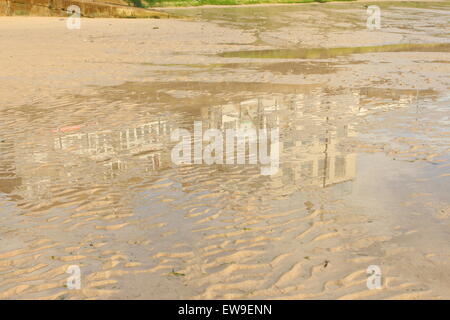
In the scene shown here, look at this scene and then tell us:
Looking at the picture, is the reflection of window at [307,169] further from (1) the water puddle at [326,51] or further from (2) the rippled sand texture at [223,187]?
(1) the water puddle at [326,51]

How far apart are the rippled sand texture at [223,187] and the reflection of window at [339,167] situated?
41 mm

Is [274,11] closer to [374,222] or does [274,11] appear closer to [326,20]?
[326,20]

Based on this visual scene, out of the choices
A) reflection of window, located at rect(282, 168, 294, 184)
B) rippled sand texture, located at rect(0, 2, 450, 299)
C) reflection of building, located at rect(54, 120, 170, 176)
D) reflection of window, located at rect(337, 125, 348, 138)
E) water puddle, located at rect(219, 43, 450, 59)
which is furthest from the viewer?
water puddle, located at rect(219, 43, 450, 59)

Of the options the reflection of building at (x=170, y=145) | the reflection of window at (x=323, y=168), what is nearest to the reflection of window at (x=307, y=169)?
the reflection of building at (x=170, y=145)

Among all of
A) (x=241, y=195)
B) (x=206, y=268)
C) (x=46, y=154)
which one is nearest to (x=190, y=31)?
(x=46, y=154)

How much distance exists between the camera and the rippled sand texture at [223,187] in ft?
18.3

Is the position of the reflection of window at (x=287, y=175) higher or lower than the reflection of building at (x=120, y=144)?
lower

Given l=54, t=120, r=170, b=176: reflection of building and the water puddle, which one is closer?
l=54, t=120, r=170, b=176: reflection of building

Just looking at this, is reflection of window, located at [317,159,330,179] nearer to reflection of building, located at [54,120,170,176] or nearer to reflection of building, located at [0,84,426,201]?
reflection of building, located at [0,84,426,201]

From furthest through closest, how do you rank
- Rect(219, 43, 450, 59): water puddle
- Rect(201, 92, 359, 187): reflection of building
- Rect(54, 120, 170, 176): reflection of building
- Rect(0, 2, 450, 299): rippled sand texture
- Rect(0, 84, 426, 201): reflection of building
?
1. Rect(219, 43, 450, 59): water puddle
2. Rect(54, 120, 170, 176): reflection of building
3. Rect(201, 92, 359, 187): reflection of building
4. Rect(0, 84, 426, 201): reflection of building
5. Rect(0, 2, 450, 299): rippled sand texture

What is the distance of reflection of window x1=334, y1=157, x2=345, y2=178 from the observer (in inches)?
330

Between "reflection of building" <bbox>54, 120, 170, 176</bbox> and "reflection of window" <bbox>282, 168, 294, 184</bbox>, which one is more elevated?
"reflection of building" <bbox>54, 120, 170, 176</bbox>

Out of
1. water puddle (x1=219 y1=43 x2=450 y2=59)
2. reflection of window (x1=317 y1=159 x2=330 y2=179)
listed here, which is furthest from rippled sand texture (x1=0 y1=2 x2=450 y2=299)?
water puddle (x1=219 y1=43 x2=450 y2=59)

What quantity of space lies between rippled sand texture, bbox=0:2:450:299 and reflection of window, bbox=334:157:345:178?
0.04 m
